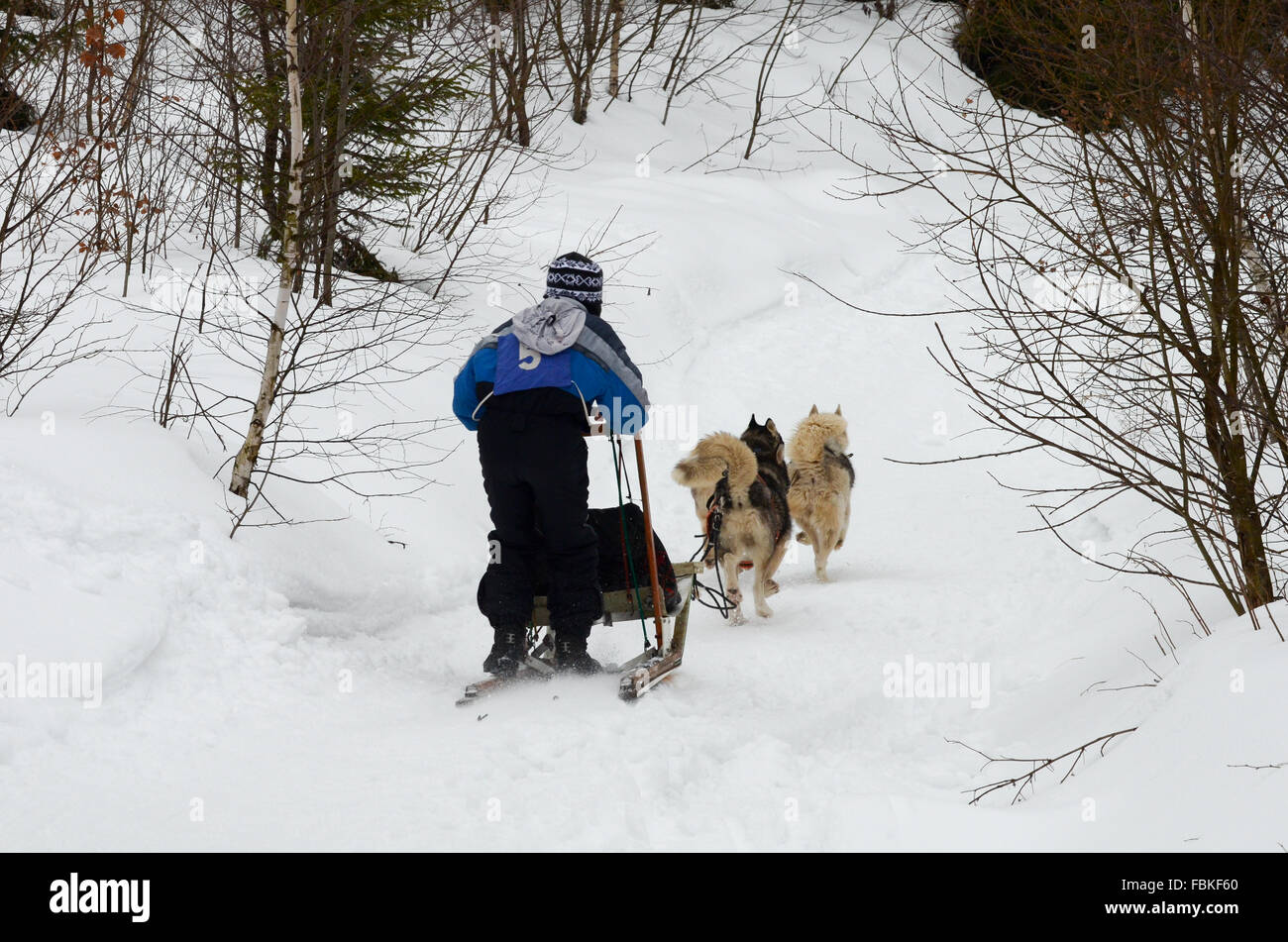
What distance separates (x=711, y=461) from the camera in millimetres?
6410

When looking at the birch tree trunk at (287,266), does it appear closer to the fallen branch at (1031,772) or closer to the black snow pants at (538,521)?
the black snow pants at (538,521)

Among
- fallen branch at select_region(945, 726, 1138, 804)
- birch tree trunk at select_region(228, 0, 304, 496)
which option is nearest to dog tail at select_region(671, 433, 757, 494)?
birch tree trunk at select_region(228, 0, 304, 496)

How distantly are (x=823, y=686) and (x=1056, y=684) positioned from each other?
1129 millimetres

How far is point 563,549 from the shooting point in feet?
16.4

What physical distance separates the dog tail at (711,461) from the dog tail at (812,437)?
150cm

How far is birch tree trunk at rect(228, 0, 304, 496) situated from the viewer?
5.95m

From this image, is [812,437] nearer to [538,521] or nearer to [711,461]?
[711,461]

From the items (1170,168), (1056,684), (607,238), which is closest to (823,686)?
(1056,684)

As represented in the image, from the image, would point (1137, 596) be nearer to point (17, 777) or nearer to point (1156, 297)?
point (1156, 297)

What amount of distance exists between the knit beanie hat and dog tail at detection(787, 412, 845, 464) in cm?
328

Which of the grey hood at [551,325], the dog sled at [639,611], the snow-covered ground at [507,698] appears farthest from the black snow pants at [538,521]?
the snow-covered ground at [507,698]

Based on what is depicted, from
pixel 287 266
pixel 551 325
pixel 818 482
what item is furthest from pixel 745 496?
pixel 287 266

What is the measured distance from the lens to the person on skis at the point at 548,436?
4.79 meters

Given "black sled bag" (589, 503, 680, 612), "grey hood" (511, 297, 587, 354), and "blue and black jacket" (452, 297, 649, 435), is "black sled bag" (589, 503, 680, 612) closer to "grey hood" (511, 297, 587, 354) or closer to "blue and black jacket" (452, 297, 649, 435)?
"blue and black jacket" (452, 297, 649, 435)
